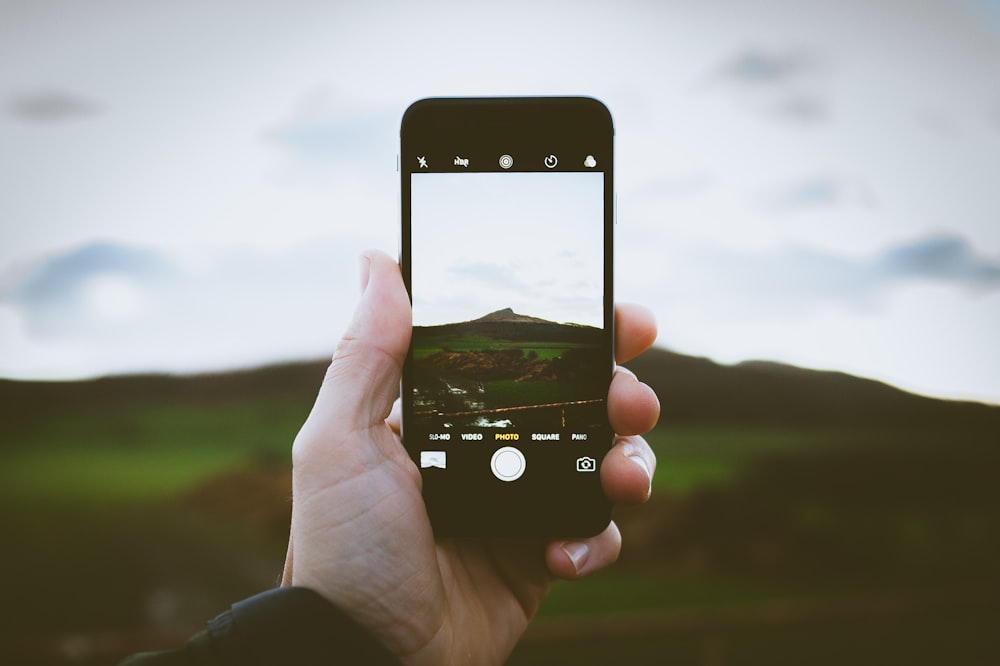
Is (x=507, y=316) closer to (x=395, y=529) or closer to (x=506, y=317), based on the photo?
(x=506, y=317)

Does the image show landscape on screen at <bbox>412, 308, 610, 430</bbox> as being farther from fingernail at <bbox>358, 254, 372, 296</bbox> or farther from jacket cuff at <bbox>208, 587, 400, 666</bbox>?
jacket cuff at <bbox>208, 587, 400, 666</bbox>

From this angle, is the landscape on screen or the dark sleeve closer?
the dark sleeve

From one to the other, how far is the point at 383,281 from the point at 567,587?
9856 mm

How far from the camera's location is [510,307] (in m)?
1.35

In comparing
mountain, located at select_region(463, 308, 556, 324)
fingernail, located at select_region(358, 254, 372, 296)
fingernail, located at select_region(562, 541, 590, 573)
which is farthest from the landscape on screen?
fingernail, located at select_region(562, 541, 590, 573)

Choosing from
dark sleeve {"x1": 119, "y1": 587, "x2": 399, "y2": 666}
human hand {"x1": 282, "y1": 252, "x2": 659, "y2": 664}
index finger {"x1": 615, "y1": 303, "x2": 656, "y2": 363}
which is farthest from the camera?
index finger {"x1": 615, "y1": 303, "x2": 656, "y2": 363}

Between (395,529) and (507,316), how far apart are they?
0.48 meters

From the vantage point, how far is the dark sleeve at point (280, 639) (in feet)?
3.25

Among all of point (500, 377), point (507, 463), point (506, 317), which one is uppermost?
point (506, 317)

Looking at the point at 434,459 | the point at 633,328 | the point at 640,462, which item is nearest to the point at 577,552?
the point at 640,462

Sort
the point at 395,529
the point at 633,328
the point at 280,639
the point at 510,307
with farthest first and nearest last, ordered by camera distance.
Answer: the point at 633,328 → the point at 510,307 → the point at 395,529 → the point at 280,639

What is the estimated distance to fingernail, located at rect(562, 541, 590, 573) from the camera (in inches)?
52.1

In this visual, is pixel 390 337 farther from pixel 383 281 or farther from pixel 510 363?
pixel 510 363

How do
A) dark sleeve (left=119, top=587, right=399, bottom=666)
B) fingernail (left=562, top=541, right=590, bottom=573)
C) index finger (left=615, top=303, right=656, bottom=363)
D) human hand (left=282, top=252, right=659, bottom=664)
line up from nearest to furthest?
→ dark sleeve (left=119, top=587, right=399, bottom=666) < human hand (left=282, top=252, right=659, bottom=664) < fingernail (left=562, top=541, right=590, bottom=573) < index finger (left=615, top=303, right=656, bottom=363)
